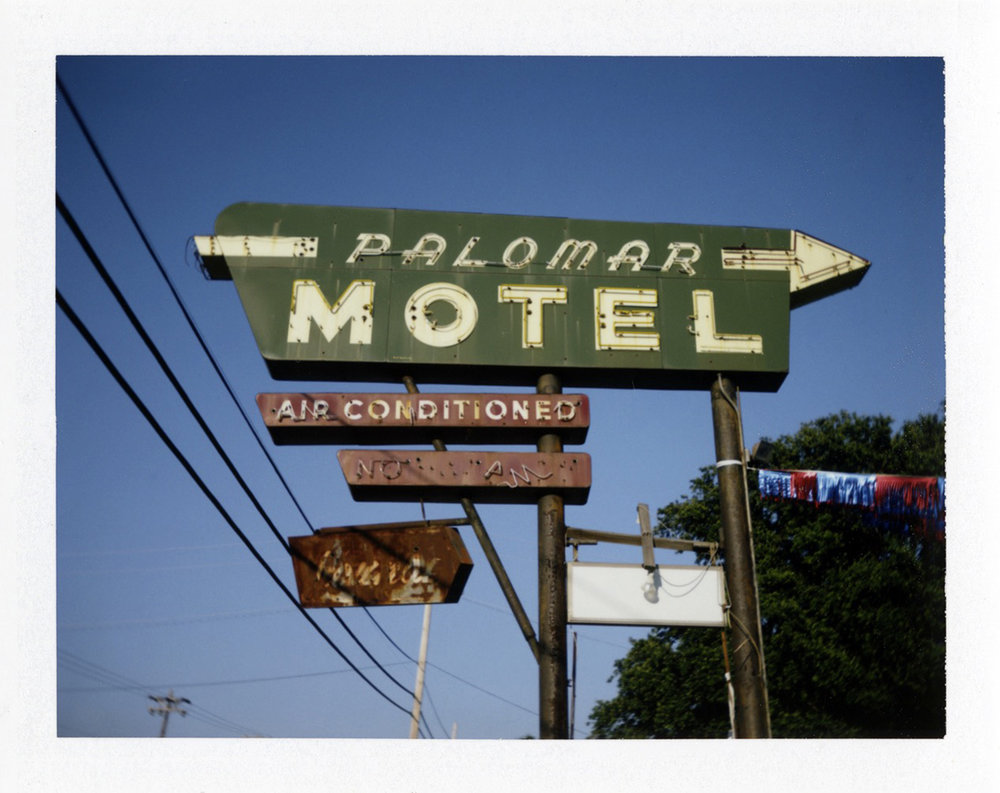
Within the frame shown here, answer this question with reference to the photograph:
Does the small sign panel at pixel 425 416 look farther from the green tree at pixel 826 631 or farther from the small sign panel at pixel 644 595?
the green tree at pixel 826 631

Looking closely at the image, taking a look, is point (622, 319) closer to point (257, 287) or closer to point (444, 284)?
point (444, 284)

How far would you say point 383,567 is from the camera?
8.87 metres

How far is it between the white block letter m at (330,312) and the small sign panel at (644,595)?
11.2 feet

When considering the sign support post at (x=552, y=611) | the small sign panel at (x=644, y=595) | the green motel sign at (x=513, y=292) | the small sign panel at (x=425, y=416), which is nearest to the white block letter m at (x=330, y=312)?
the green motel sign at (x=513, y=292)

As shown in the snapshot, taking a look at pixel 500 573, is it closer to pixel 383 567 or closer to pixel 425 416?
pixel 383 567

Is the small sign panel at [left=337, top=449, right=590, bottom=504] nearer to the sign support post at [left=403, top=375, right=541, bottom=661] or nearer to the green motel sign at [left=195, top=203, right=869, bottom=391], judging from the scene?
the sign support post at [left=403, top=375, right=541, bottom=661]

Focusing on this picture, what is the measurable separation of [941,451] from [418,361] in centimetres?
1019

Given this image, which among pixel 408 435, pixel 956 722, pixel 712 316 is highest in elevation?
pixel 712 316

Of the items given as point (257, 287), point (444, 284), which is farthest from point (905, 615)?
point (257, 287)

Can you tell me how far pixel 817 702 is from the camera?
21.8m

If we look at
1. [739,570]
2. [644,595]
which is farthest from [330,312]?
[739,570]

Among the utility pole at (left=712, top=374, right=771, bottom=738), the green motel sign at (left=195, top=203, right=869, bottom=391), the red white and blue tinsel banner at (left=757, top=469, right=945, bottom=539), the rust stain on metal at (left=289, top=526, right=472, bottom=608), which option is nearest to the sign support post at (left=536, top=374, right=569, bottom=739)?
the rust stain on metal at (left=289, top=526, right=472, bottom=608)

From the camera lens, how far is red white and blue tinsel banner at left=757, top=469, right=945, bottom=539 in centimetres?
982

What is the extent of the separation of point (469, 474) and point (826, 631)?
15.9 m
